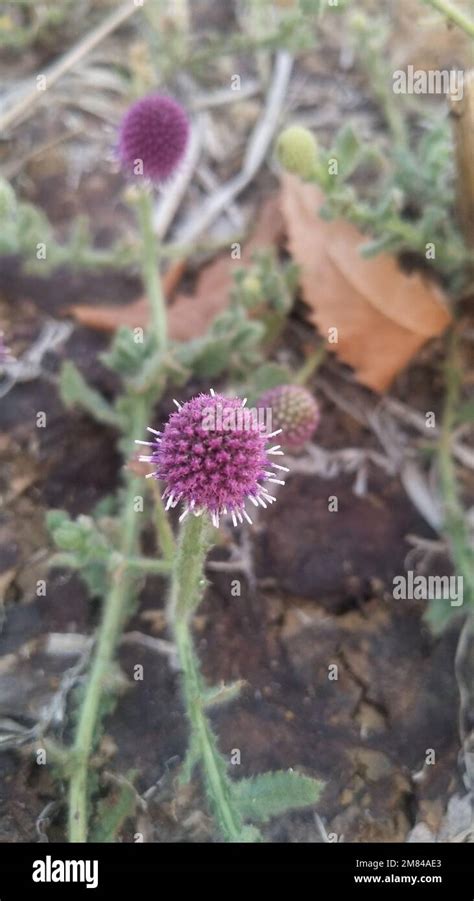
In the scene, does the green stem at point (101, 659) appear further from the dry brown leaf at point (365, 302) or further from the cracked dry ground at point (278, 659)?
the dry brown leaf at point (365, 302)

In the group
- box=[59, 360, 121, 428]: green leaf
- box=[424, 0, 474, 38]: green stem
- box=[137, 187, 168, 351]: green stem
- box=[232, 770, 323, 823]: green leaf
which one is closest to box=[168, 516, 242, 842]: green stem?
box=[232, 770, 323, 823]: green leaf

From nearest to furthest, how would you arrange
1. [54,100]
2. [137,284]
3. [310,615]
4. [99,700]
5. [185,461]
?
[185,461] → [99,700] → [310,615] → [137,284] → [54,100]

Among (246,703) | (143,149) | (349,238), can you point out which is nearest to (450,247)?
(349,238)

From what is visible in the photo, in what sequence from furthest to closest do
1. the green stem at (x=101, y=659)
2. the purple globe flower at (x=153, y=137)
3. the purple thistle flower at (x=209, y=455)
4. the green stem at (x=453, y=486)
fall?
the purple globe flower at (x=153, y=137)
the green stem at (x=453, y=486)
the green stem at (x=101, y=659)
the purple thistle flower at (x=209, y=455)

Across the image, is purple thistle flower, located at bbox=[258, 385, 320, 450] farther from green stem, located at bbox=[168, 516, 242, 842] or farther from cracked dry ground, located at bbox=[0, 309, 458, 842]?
green stem, located at bbox=[168, 516, 242, 842]

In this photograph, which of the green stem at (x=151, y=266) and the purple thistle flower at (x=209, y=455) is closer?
the purple thistle flower at (x=209, y=455)

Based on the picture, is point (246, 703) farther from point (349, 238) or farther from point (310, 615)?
point (349, 238)

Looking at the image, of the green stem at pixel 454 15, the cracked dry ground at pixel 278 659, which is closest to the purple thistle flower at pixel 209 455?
the cracked dry ground at pixel 278 659
